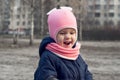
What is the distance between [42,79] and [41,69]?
0.28ft

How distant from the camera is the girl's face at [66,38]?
3.34m

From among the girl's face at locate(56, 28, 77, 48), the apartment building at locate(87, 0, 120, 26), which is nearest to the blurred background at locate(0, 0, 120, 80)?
the apartment building at locate(87, 0, 120, 26)

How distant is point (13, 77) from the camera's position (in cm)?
1159

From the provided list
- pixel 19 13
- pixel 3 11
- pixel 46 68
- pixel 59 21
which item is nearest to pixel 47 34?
pixel 59 21

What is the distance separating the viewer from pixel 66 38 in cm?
333

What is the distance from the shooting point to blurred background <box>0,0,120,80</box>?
46.3 feet

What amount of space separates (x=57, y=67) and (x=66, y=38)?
26 cm

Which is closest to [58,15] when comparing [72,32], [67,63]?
[72,32]

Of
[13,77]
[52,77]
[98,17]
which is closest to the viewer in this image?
[52,77]

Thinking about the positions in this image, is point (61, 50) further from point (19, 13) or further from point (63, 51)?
point (19, 13)

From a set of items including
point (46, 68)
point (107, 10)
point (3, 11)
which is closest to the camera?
point (46, 68)

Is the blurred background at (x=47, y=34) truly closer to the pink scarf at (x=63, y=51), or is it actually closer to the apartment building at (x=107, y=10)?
the apartment building at (x=107, y=10)

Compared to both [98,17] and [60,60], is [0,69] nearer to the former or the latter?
[60,60]

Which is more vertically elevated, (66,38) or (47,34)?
(66,38)
